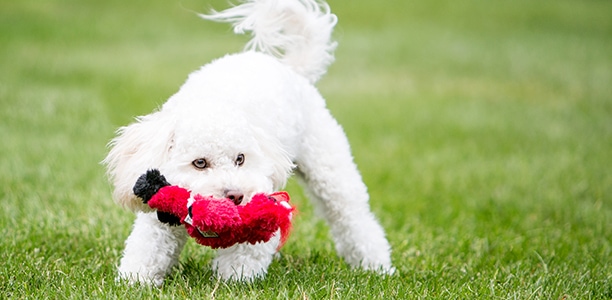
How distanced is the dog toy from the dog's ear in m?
0.07

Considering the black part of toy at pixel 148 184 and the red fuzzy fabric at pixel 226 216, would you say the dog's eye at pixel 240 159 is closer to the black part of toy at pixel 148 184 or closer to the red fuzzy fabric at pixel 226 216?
the red fuzzy fabric at pixel 226 216

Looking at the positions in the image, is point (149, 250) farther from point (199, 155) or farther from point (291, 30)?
point (291, 30)

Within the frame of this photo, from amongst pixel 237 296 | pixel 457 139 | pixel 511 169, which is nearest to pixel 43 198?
pixel 237 296

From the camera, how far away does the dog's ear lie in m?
3.63

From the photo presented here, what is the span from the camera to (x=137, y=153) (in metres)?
3.68

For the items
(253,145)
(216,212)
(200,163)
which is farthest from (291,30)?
(216,212)

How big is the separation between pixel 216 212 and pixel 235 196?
6.8 inches

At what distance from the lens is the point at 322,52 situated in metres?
5.24

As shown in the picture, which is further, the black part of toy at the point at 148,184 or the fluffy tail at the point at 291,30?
the fluffy tail at the point at 291,30

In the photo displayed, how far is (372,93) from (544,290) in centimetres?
839

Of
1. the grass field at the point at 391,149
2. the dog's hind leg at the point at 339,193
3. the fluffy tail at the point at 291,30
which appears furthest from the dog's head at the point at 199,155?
the fluffy tail at the point at 291,30

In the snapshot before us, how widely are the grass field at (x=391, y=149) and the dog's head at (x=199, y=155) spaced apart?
1.72 ft

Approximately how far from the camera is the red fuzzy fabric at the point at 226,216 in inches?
134

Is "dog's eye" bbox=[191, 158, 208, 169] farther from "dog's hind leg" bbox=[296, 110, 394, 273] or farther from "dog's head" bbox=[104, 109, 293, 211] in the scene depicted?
"dog's hind leg" bbox=[296, 110, 394, 273]
